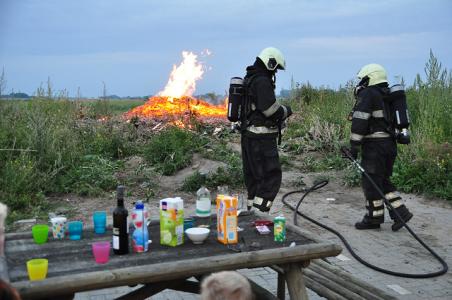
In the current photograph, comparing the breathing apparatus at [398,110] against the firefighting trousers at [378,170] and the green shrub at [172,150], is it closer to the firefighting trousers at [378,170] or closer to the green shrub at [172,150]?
the firefighting trousers at [378,170]

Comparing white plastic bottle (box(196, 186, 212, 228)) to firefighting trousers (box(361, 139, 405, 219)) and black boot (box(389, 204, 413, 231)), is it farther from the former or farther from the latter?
black boot (box(389, 204, 413, 231))

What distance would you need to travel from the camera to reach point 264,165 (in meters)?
7.33

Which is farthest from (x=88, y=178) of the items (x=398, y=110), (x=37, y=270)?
(x=37, y=270)

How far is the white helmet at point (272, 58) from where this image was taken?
23.2 ft

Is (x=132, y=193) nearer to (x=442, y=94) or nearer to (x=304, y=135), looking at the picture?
(x=304, y=135)

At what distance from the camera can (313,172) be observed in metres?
11.3

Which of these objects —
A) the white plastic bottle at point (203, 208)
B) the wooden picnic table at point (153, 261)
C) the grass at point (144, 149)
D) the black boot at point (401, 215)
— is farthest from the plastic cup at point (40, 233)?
the black boot at point (401, 215)

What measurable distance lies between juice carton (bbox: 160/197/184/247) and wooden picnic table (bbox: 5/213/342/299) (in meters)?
0.07

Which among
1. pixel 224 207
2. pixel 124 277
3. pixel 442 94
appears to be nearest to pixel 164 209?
pixel 224 207

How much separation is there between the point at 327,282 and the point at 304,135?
9.53 meters

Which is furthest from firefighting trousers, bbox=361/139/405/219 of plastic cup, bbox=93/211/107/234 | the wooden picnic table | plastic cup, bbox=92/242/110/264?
plastic cup, bbox=92/242/110/264

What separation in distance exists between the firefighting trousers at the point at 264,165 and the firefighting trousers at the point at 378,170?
49.9 inches

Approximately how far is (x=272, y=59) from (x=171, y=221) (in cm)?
397

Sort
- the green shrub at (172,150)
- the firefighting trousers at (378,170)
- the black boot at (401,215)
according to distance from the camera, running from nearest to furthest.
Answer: the firefighting trousers at (378,170)
the black boot at (401,215)
the green shrub at (172,150)
